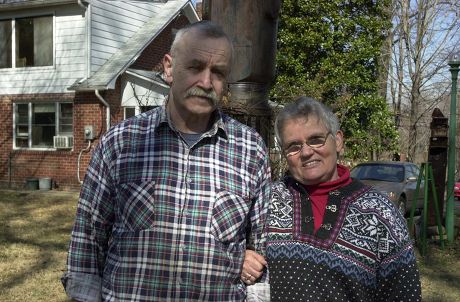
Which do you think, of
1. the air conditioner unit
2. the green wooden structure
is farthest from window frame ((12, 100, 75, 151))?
the green wooden structure

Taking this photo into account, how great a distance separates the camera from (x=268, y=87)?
11.3ft

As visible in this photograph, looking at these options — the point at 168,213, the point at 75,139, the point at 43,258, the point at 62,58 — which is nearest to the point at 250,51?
the point at 168,213

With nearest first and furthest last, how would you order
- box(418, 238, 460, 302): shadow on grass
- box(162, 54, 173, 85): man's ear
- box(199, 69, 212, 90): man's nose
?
1. box(199, 69, 212, 90): man's nose
2. box(162, 54, 173, 85): man's ear
3. box(418, 238, 460, 302): shadow on grass

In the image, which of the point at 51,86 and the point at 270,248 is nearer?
the point at 270,248

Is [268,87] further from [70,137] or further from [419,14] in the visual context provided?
[419,14]

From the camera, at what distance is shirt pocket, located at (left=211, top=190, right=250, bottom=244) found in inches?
85.7

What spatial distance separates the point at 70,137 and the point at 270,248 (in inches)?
535

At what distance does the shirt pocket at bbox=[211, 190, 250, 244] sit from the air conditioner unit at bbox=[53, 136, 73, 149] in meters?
13.5

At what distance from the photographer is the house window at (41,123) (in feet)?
50.3

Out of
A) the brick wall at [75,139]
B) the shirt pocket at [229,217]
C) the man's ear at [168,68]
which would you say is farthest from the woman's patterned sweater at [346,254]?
the brick wall at [75,139]

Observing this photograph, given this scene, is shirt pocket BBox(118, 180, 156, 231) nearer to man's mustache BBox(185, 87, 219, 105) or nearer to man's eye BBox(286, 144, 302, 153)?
man's mustache BBox(185, 87, 219, 105)

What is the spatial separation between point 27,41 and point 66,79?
5.84 ft

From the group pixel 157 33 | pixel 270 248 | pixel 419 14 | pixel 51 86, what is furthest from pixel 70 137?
pixel 419 14

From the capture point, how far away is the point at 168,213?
2.17m
